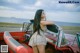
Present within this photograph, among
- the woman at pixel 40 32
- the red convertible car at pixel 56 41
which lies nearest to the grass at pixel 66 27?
the red convertible car at pixel 56 41

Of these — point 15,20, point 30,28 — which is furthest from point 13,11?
point 30,28

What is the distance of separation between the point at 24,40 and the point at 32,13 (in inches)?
15.2

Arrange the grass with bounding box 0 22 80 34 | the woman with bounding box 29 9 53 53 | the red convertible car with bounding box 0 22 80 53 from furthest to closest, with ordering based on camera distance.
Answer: the grass with bounding box 0 22 80 34 < the red convertible car with bounding box 0 22 80 53 < the woman with bounding box 29 9 53 53

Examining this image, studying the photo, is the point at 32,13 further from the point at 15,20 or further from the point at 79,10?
the point at 79,10

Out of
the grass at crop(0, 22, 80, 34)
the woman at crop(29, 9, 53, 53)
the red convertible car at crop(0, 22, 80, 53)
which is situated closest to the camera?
the woman at crop(29, 9, 53, 53)

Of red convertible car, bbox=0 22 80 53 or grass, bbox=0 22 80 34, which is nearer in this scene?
red convertible car, bbox=0 22 80 53

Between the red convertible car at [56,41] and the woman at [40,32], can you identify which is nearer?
the woman at [40,32]

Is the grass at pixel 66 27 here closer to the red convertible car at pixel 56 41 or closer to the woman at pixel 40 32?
the red convertible car at pixel 56 41

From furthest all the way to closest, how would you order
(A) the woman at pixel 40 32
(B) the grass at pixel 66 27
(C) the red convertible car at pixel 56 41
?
(B) the grass at pixel 66 27 → (C) the red convertible car at pixel 56 41 → (A) the woman at pixel 40 32

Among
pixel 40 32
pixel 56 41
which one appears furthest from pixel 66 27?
pixel 40 32

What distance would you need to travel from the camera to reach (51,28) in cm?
299

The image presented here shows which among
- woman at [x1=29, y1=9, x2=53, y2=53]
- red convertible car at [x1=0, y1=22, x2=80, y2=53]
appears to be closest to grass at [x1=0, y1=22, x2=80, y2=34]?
red convertible car at [x1=0, y1=22, x2=80, y2=53]

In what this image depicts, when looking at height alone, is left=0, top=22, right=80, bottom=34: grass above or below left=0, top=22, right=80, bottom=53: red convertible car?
above

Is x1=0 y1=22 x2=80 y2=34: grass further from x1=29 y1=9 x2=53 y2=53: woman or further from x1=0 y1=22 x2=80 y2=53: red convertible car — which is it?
x1=29 y1=9 x2=53 y2=53: woman
